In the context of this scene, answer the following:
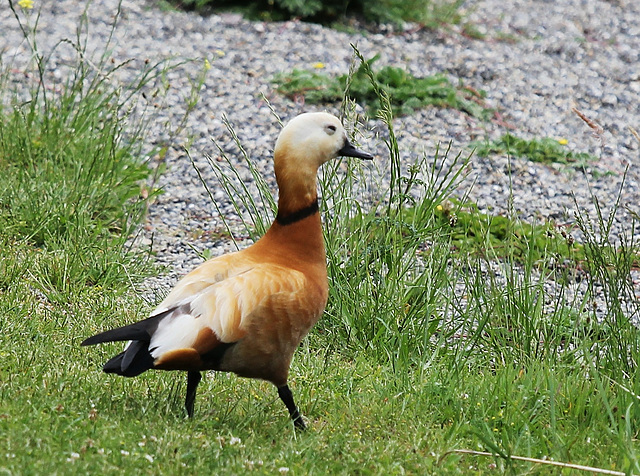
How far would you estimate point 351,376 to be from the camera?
14.0ft

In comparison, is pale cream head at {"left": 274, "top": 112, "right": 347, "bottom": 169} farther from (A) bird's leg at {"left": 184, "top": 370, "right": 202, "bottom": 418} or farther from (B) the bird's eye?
(A) bird's leg at {"left": 184, "top": 370, "right": 202, "bottom": 418}

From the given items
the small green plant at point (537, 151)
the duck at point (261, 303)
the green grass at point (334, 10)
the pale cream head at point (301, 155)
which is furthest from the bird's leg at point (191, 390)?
the green grass at point (334, 10)

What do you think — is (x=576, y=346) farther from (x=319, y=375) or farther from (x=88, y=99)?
(x=88, y=99)

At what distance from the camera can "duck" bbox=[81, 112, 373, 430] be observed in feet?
11.2

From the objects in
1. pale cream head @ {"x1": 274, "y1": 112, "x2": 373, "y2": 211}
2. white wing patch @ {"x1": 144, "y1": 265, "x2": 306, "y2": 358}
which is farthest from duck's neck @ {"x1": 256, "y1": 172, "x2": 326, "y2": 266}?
white wing patch @ {"x1": 144, "y1": 265, "x2": 306, "y2": 358}

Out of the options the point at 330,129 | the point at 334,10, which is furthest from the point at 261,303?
the point at 334,10

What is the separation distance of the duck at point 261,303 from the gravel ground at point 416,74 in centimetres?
163

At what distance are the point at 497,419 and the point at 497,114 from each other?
4.79 metres

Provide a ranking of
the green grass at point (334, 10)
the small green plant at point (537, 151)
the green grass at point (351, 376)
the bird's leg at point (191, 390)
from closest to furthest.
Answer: the green grass at point (351, 376)
the bird's leg at point (191, 390)
the small green plant at point (537, 151)
the green grass at point (334, 10)

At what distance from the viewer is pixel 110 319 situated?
4.66 m

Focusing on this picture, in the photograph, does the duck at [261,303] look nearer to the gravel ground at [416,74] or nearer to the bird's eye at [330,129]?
the bird's eye at [330,129]

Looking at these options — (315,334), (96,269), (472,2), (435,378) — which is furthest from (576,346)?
(472,2)

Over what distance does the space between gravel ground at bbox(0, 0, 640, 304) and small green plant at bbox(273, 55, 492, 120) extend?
0.12 metres

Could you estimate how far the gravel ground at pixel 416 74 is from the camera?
671cm
